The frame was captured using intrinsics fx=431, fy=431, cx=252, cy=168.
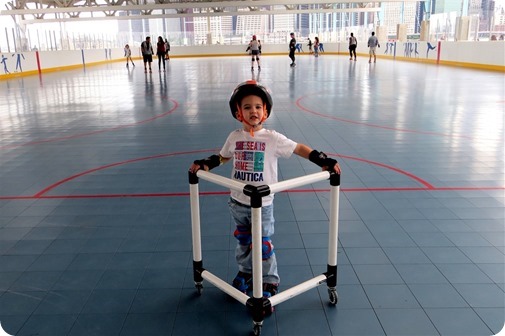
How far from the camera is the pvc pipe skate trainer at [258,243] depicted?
7.55 feet

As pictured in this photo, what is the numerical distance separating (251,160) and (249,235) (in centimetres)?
52

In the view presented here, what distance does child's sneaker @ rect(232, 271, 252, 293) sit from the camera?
2984 millimetres

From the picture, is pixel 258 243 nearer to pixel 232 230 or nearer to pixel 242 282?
pixel 242 282

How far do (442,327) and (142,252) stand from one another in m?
2.34

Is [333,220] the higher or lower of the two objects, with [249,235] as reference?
higher

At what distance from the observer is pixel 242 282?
2.98 m

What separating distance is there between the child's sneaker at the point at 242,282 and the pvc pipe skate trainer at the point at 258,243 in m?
0.21

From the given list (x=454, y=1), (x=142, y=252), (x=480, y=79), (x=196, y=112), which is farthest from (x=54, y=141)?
(x=454, y=1)

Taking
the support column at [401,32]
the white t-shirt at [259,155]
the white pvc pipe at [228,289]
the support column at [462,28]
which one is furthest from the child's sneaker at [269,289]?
the support column at [401,32]

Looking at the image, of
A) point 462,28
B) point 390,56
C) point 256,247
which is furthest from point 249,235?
point 390,56

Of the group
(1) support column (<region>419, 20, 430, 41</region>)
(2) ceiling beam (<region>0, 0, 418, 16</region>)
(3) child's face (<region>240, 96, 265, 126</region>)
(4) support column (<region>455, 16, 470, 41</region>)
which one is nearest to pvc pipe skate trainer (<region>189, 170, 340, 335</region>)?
(3) child's face (<region>240, 96, 265, 126</region>)

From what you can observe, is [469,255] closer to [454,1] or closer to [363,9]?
[454,1]

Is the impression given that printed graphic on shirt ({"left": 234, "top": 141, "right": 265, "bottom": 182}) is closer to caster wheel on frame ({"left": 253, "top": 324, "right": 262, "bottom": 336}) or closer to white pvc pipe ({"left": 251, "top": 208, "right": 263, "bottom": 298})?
white pvc pipe ({"left": 251, "top": 208, "right": 263, "bottom": 298})

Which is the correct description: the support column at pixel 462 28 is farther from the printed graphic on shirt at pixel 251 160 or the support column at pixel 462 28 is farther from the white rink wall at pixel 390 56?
the printed graphic on shirt at pixel 251 160
